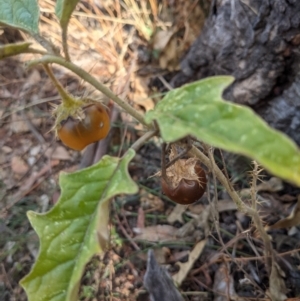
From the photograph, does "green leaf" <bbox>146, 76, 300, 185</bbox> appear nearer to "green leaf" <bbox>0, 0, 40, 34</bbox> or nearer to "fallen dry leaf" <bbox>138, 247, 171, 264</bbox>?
"green leaf" <bbox>0, 0, 40, 34</bbox>

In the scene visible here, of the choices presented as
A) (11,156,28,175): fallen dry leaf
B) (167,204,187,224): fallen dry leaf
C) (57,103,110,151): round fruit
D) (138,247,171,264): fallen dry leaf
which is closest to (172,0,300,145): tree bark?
(167,204,187,224): fallen dry leaf

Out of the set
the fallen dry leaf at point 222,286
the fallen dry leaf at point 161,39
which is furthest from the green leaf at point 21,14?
the fallen dry leaf at point 161,39

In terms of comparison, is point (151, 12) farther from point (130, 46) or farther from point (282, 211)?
point (282, 211)

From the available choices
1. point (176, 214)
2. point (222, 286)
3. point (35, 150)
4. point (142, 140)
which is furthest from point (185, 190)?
point (35, 150)

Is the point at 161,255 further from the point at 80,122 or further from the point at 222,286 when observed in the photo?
the point at 80,122

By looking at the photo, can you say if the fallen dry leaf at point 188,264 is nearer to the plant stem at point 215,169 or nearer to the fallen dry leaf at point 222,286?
the fallen dry leaf at point 222,286

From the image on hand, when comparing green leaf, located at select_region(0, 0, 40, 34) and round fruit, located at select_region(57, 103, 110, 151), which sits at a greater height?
green leaf, located at select_region(0, 0, 40, 34)

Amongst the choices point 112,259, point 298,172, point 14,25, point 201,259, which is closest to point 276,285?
point 201,259
